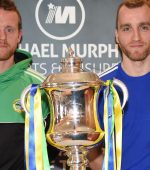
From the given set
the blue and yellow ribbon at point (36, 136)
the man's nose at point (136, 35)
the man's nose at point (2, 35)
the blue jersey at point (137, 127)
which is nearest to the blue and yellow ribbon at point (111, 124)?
the blue and yellow ribbon at point (36, 136)

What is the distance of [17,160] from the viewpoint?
162 centimetres

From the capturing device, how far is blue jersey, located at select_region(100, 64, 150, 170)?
1.59 m

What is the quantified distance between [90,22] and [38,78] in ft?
1.18

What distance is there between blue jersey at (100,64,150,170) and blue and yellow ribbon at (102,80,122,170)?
10.6 inches

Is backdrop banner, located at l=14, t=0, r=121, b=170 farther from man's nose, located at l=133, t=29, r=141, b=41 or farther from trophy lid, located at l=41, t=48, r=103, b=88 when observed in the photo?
trophy lid, located at l=41, t=48, r=103, b=88

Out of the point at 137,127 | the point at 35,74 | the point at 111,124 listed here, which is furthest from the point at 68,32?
the point at 111,124

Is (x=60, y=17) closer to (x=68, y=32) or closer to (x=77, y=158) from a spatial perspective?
(x=68, y=32)

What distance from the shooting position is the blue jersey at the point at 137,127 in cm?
159

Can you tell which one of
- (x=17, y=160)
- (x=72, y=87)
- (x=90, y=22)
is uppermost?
(x=90, y=22)

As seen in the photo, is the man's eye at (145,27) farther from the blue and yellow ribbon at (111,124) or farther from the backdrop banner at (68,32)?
the blue and yellow ribbon at (111,124)

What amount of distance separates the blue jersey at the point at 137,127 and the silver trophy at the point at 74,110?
365 millimetres

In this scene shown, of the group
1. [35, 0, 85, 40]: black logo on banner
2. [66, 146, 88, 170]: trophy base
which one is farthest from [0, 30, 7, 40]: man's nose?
[66, 146, 88, 170]: trophy base

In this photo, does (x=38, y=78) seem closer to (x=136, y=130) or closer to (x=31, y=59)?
(x=31, y=59)

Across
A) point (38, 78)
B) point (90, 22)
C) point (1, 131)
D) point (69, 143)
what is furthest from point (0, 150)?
point (90, 22)
